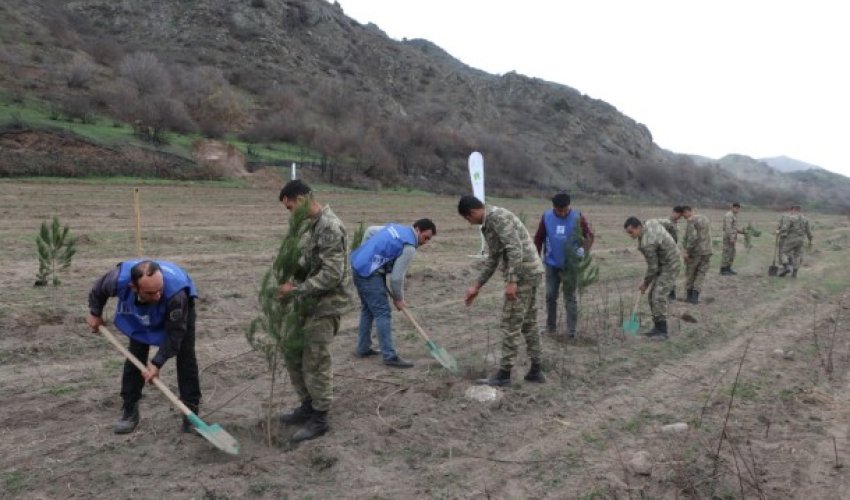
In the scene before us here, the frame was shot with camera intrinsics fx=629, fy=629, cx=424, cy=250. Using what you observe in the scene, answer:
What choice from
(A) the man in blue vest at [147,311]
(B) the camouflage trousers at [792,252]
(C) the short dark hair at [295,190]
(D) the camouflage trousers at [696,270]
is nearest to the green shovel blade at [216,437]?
(A) the man in blue vest at [147,311]

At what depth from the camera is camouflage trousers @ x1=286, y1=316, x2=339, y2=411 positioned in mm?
4938

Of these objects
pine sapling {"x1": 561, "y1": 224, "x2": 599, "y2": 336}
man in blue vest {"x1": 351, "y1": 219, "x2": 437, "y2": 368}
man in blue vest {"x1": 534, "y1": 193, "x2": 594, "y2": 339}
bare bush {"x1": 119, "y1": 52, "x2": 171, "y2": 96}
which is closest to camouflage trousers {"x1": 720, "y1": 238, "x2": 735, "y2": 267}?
man in blue vest {"x1": 534, "y1": 193, "x2": 594, "y2": 339}

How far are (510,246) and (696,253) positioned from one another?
6726 mm

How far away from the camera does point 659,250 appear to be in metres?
8.62

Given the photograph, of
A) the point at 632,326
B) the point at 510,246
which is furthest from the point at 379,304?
the point at 632,326

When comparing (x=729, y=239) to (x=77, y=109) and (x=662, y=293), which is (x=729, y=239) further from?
(x=77, y=109)

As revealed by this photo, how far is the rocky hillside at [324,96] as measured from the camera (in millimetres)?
38406

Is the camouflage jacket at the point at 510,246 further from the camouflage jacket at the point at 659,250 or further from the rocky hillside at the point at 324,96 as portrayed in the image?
the rocky hillside at the point at 324,96

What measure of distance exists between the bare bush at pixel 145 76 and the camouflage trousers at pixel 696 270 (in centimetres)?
3735

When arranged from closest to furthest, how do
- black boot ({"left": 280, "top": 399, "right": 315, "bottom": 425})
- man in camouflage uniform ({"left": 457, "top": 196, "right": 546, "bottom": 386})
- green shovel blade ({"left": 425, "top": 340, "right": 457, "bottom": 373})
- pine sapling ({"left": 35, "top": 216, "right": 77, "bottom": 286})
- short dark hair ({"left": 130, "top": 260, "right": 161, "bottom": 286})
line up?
short dark hair ({"left": 130, "top": 260, "right": 161, "bottom": 286}) < black boot ({"left": 280, "top": 399, "right": 315, "bottom": 425}) < man in camouflage uniform ({"left": 457, "top": 196, "right": 546, "bottom": 386}) < green shovel blade ({"left": 425, "top": 340, "right": 457, "bottom": 373}) < pine sapling ({"left": 35, "top": 216, "right": 77, "bottom": 286})

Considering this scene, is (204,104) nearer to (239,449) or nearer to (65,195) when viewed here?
(65,195)

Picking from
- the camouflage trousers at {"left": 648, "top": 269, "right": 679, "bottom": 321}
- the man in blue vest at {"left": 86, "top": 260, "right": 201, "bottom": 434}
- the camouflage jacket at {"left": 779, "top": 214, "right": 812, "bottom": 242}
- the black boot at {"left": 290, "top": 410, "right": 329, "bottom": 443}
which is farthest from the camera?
the camouflage jacket at {"left": 779, "top": 214, "right": 812, "bottom": 242}

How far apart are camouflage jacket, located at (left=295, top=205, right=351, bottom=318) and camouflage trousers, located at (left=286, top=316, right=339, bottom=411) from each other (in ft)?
0.34

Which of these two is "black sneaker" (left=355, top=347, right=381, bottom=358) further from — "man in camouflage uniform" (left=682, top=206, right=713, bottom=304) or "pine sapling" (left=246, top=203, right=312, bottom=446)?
"man in camouflage uniform" (left=682, top=206, right=713, bottom=304)
